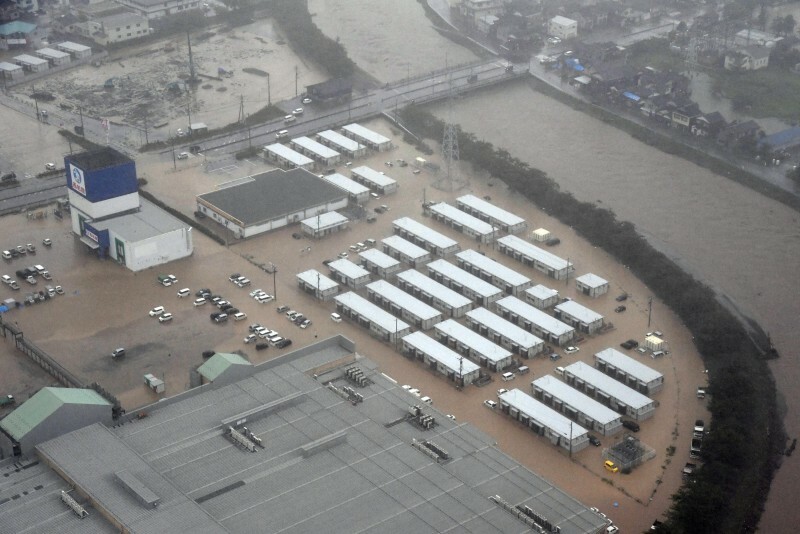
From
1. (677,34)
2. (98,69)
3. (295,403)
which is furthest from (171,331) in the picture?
(677,34)

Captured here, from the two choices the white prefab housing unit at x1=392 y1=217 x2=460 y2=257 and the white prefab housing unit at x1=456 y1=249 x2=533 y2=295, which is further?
the white prefab housing unit at x1=392 y1=217 x2=460 y2=257

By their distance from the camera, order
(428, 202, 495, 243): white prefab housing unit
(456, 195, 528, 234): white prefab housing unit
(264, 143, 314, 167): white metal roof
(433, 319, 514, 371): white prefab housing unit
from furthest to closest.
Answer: (264, 143, 314, 167): white metal roof, (456, 195, 528, 234): white prefab housing unit, (428, 202, 495, 243): white prefab housing unit, (433, 319, 514, 371): white prefab housing unit

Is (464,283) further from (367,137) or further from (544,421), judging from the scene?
(367,137)

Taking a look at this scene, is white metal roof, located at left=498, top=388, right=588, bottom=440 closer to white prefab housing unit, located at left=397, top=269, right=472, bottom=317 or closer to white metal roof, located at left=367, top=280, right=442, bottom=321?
white metal roof, located at left=367, top=280, right=442, bottom=321

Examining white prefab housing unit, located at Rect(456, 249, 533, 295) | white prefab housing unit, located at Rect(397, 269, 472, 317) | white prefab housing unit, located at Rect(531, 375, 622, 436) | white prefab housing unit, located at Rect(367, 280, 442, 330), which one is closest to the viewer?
white prefab housing unit, located at Rect(531, 375, 622, 436)

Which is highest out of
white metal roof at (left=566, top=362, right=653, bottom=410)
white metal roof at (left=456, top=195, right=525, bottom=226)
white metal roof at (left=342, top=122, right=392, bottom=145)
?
white metal roof at (left=566, top=362, right=653, bottom=410)

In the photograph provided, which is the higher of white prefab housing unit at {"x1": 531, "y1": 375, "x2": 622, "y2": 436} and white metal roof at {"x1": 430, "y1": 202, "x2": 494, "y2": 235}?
white prefab housing unit at {"x1": 531, "y1": 375, "x2": 622, "y2": 436}

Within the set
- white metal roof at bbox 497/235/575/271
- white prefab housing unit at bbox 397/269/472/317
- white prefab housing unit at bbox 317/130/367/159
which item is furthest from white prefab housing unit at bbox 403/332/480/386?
white prefab housing unit at bbox 317/130/367/159
